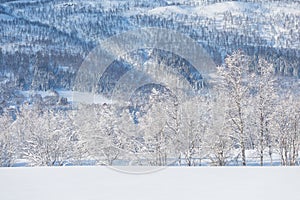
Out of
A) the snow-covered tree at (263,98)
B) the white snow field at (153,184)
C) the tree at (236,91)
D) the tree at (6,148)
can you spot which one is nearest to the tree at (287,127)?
the snow-covered tree at (263,98)

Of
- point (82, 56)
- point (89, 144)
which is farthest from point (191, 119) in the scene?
point (82, 56)

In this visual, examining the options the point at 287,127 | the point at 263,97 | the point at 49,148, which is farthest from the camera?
the point at 49,148

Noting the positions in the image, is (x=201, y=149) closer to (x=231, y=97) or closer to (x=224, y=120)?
(x=224, y=120)

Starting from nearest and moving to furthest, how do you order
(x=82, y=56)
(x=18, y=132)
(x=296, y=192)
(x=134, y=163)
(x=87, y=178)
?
1. (x=296, y=192)
2. (x=87, y=178)
3. (x=134, y=163)
4. (x=18, y=132)
5. (x=82, y=56)

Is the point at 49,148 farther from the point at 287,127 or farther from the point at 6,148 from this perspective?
the point at 287,127

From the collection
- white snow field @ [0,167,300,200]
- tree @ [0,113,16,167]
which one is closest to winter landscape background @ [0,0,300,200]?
white snow field @ [0,167,300,200]

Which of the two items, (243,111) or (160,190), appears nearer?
(160,190)

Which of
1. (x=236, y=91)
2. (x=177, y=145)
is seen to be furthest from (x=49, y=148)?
(x=236, y=91)

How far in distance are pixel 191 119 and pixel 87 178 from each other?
17.7 m

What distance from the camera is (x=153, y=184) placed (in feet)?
31.3

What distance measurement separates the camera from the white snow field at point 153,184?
834cm

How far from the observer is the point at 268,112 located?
24.5m

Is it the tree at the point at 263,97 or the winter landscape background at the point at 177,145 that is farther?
the tree at the point at 263,97

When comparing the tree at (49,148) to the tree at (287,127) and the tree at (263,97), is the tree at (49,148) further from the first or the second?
the tree at (287,127)
